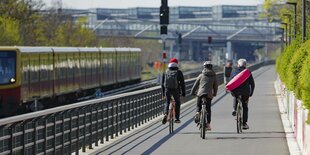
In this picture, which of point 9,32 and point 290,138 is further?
point 9,32

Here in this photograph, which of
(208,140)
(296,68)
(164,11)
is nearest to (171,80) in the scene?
(208,140)

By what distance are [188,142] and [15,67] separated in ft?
48.6

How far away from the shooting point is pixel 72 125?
19141 mm

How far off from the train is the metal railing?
22.6 ft

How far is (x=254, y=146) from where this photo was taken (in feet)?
69.7

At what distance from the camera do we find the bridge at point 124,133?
1573 centimetres

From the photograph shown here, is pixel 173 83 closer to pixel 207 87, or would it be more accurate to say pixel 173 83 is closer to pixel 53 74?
pixel 207 87

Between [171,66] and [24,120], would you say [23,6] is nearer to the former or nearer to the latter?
[171,66]

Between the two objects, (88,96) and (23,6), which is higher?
(23,6)

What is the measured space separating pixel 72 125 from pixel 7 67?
1692 cm

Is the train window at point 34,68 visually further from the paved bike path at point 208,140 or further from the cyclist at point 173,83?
the cyclist at point 173,83

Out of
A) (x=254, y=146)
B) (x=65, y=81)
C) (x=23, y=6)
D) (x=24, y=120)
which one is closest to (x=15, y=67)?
(x=65, y=81)

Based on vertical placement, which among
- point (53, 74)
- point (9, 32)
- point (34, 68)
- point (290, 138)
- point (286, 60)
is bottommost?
point (290, 138)

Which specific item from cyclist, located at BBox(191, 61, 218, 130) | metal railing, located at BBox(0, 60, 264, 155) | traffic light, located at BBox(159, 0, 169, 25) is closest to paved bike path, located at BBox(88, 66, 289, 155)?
metal railing, located at BBox(0, 60, 264, 155)
